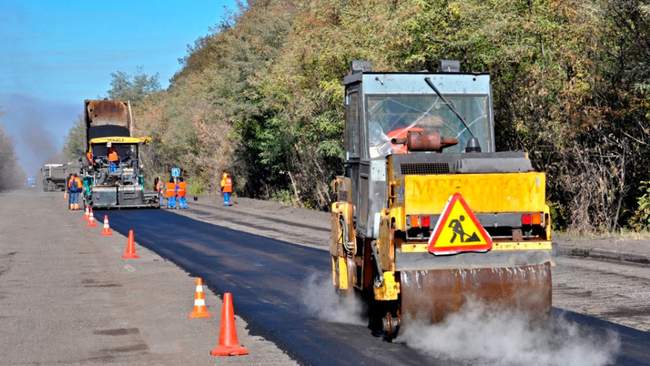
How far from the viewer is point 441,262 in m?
9.31

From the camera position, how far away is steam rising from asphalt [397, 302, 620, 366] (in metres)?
9.14

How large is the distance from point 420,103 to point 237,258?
33.4ft

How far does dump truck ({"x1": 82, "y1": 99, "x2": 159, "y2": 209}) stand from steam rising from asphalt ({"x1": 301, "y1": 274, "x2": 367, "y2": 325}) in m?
28.5

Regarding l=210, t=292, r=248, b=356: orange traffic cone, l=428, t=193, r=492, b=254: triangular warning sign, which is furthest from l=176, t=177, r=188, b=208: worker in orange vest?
l=428, t=193, r=492, b=254: triangular warning sign

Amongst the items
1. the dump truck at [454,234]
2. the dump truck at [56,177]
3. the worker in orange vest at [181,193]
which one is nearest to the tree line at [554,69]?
the worker in orange vest at [181,193]

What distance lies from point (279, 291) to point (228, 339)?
210 inches

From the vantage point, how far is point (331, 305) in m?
13.0

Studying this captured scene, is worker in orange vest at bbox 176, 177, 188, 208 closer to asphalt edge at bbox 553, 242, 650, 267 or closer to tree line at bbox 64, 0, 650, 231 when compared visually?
tree line at bbox 64, 0, 650, 231

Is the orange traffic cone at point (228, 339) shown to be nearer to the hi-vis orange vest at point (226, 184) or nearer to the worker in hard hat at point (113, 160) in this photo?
the worker in hard hat at point (113, 160)

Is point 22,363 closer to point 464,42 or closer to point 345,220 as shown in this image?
point 345,220

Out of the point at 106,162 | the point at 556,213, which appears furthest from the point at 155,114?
the point at 556,213

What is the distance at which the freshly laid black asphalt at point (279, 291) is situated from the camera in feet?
31.6

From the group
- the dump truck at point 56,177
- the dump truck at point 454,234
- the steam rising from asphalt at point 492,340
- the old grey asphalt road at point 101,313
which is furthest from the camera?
the dump truck at point 56,177

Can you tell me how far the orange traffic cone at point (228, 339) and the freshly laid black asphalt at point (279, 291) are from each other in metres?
0.57
